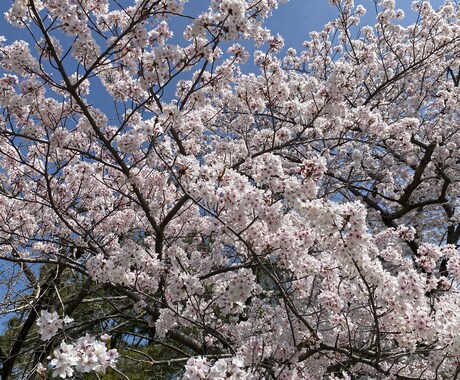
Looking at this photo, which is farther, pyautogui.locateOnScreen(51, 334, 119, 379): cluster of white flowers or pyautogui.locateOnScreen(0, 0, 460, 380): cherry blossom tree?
pyautogui.locateOnScreen(0, 0, 460, 380): cherry blossom tree

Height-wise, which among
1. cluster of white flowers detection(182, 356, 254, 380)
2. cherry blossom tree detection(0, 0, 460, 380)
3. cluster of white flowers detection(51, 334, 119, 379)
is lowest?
cluster of white flowers detection(51, 334, 119, 379)

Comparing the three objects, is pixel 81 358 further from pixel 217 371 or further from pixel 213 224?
pixel 213 224

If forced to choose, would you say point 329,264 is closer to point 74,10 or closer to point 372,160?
point 74,10

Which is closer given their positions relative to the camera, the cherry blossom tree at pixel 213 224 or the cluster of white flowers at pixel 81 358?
the cluster of white flowers at pixel 81 358

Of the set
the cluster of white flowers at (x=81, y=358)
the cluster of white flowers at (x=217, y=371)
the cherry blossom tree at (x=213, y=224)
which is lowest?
the cluster of white flowers at (x=81, y=358)

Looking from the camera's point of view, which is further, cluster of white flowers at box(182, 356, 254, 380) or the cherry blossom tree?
the cherry blossom tree

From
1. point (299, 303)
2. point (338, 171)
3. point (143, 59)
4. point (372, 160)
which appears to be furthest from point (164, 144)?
point (372, 160)

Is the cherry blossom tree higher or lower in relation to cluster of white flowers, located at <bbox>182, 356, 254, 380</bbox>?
higher

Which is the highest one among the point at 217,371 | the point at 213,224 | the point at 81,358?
the point at 213,224

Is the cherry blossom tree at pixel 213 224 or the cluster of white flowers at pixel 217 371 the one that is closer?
the cluster of white flowers at pixel 217 371

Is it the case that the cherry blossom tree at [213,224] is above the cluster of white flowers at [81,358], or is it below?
above

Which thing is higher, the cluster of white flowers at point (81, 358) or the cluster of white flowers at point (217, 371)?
the cluster of white flowers at point (217, 371)

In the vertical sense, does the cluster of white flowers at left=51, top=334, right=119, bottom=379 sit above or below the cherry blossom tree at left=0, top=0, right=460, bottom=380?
below

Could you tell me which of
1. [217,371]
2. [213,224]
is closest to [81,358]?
[217,371]
